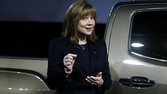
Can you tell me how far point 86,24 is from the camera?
2.00 meters

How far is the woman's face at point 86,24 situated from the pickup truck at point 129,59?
0.55m

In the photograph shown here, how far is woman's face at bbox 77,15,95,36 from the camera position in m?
2.00

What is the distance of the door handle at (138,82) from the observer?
242cm

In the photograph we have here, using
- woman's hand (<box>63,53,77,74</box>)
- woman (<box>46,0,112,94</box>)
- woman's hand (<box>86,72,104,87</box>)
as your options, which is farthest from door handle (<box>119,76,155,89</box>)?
woman's hand (<box>63,53,77,74</box>)

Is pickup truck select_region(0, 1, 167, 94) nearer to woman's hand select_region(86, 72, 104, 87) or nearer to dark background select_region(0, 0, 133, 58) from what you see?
dark background select_region(0, 0, 133, 58)

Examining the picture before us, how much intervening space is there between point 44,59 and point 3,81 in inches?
13.2

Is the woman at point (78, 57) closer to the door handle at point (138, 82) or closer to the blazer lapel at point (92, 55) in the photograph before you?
the blazer lapel at point (92, 55)

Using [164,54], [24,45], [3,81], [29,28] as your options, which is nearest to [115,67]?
[164,54]

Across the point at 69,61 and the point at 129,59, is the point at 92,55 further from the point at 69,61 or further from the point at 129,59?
the point at 129,59

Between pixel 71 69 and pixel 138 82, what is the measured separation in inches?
27.7

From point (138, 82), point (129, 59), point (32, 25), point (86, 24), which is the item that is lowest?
point (138, 82)

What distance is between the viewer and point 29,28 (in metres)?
3.59

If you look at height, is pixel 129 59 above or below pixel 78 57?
below

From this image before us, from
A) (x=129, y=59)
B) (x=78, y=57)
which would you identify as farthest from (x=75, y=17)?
(x=129, y=59)
